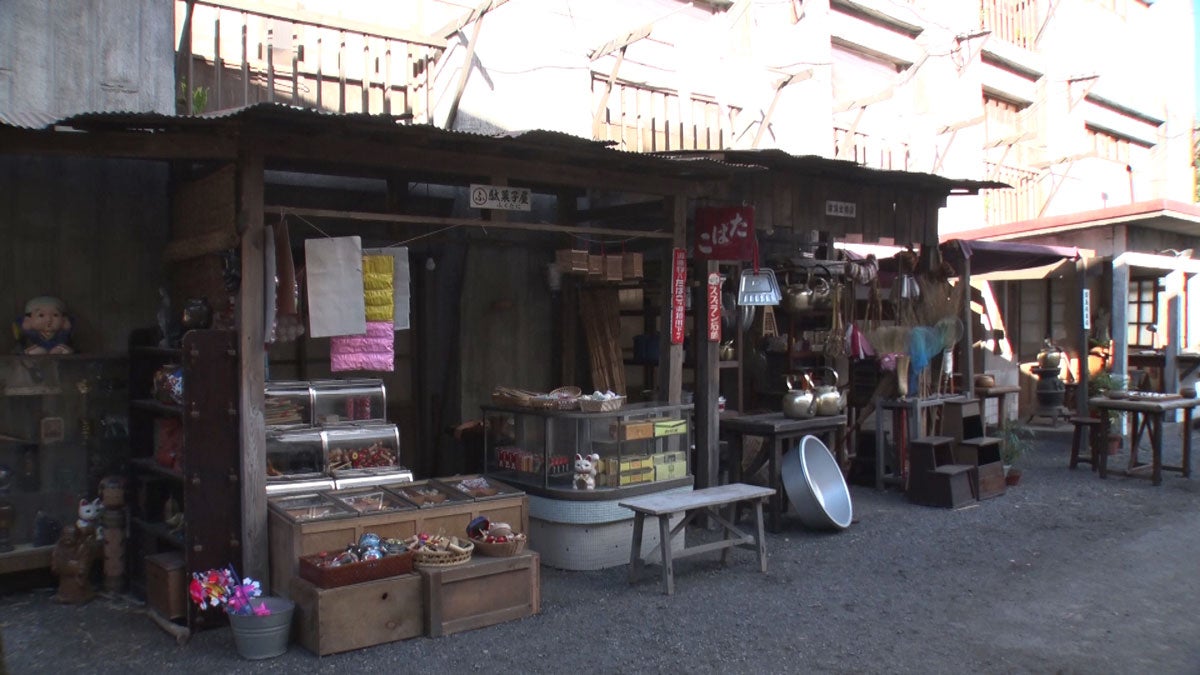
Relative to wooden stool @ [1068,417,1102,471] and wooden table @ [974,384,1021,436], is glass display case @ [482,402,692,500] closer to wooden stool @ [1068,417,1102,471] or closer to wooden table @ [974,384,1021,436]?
wooden table @ [974,384,1021,436]

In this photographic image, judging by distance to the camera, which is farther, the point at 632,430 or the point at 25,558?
the point at 632,430

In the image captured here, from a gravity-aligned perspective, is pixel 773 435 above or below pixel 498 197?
below

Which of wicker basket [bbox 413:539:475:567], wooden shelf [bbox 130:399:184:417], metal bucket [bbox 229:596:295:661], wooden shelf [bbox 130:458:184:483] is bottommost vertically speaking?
metal bucket [bbox 229:596:295:661]

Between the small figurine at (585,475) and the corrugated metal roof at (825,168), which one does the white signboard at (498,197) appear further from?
the small figurine at (585,475)

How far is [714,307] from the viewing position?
9.54m

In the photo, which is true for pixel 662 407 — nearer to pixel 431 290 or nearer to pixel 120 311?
pixel 431 290

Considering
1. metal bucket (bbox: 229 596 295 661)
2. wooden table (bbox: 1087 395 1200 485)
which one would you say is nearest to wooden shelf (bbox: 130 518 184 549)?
metal bucket (bbox: 229 596 295 661)

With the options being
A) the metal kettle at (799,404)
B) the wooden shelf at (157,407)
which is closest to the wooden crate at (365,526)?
the wooden shelf at (157,407)

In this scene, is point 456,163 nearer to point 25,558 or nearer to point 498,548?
point 498,548

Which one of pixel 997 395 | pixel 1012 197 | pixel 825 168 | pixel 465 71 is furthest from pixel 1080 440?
pixel 465 71

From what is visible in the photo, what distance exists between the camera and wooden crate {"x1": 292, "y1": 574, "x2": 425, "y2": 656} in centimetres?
595

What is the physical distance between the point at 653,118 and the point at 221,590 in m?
8.31

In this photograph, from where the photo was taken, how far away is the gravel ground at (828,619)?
5902 mm

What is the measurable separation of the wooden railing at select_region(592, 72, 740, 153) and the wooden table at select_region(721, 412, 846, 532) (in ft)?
13.4
